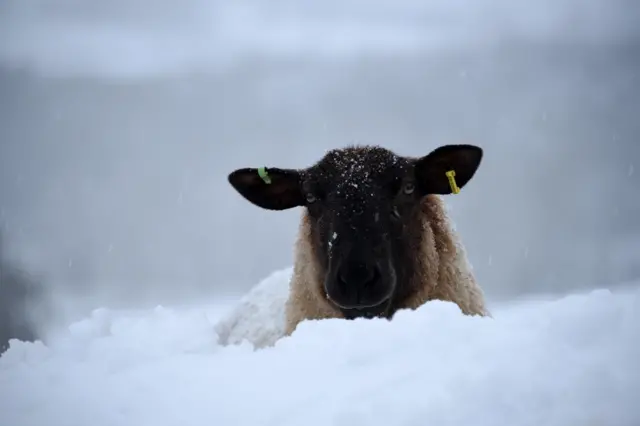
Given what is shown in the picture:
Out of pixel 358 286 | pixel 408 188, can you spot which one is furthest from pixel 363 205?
pixel 358 286

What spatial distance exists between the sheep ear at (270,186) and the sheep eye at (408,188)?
0.96 metres

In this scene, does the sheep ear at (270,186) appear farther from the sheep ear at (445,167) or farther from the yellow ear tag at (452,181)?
the yellow ear tag at (452,181)

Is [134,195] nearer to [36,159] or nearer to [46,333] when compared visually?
[36,159]

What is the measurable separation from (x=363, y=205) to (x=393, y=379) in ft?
6.86

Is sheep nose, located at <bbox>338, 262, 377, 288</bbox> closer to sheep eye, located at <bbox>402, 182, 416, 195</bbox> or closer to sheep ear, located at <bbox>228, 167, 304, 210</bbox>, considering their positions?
sheep eye, located at <bbox>402, 182, 416, 195</bbox>

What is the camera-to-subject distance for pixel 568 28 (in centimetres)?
19212

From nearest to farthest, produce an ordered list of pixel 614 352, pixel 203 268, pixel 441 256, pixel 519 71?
pixel 614 352
pixel 441 256
pixel 203 268
pixel 519 71

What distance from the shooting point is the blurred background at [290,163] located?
143 feet

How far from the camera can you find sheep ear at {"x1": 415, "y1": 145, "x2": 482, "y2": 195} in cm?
434

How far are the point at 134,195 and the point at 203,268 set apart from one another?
45092 mm

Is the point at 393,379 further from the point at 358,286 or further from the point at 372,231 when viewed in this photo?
the point at 372,231

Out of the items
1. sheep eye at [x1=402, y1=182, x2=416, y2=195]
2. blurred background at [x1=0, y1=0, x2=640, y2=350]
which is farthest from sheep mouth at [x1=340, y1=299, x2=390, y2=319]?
blurred background at [x1=0, y1=0, x2=640, y2=350]

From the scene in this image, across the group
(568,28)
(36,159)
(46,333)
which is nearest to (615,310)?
(46,333)

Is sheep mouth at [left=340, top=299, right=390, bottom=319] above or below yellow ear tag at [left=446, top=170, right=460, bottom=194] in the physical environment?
below
